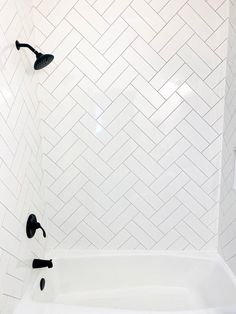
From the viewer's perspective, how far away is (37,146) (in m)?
1.74

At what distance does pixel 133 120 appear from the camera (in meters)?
1.82

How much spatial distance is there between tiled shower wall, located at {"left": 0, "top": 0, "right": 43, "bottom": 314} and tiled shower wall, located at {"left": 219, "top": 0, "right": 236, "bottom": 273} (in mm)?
1144

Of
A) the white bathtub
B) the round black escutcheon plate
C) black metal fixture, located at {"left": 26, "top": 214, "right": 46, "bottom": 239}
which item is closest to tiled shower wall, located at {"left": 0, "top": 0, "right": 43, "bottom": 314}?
black metal fixture, located at {"left": 26, "top": 214, "right": 46, "bottom": 239}

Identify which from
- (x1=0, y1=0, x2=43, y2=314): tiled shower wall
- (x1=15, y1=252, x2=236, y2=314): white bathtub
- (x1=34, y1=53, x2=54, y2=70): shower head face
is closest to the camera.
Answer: (x1=0, y1=0, x2=43, y2=314): tiled shower wall

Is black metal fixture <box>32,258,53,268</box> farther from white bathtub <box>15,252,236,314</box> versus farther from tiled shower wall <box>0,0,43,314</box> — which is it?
white bathtub <box>15,252,236,314</box>

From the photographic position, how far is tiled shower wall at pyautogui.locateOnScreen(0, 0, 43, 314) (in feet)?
4.06

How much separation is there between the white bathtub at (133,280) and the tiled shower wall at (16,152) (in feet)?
1.09

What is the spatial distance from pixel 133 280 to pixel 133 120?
42.9 inches

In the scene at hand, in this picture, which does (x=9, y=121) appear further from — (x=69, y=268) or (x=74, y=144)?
(x=69, y=268)

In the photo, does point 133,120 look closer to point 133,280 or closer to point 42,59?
point 42,59

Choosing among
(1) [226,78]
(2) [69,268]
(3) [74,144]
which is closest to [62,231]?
(2) [69,268]

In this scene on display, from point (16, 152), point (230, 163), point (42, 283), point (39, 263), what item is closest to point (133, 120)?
point (230, 163)

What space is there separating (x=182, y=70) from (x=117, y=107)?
46 centimetres

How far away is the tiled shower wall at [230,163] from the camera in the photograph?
1.64 m
